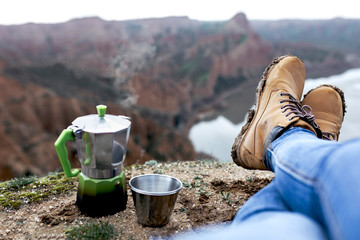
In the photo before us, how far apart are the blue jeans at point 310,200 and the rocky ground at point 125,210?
28.1 inches

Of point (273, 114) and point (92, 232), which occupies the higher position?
point (273, 114)

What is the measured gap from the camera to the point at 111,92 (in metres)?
33.1

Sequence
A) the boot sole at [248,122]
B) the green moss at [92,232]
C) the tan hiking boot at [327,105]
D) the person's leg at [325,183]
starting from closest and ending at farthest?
1. the person's leg at [325,183]
2. the green moss at [92,232]
3. the boot sole at [248,122]
4. the tan hiking boot at [327,105]

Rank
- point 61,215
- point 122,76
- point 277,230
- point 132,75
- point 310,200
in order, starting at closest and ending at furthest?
point 277,230, point 310,200, point 61,215, point 132,75, point 122,76

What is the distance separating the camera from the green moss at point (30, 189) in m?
1.94

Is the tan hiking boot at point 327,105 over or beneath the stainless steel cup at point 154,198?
over

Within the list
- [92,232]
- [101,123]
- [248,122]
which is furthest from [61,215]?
[248,122]

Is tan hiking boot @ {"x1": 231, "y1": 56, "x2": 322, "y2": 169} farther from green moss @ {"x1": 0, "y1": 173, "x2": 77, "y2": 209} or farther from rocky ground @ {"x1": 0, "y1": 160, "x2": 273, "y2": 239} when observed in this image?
green moss @ {"x1": 0, "y1": 173, "x2": 77, "y2": 209}

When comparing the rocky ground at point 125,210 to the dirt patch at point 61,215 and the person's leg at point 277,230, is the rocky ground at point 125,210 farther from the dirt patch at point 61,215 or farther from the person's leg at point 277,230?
the person's leg at point 277,230

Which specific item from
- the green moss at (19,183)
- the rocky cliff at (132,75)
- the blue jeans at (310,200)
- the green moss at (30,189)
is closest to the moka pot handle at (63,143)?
the green moss at (30,189)

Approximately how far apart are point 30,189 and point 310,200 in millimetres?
1871

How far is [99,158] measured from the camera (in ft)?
5.25

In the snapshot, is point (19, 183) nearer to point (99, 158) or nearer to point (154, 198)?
point (99, 158)

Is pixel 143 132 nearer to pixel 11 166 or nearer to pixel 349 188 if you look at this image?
pixel 11 166
